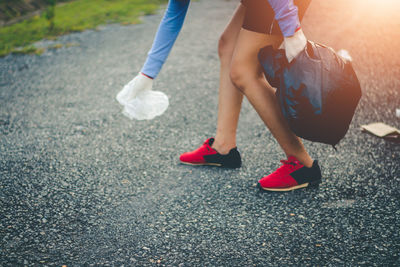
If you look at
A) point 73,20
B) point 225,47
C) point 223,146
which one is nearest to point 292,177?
point 223,146

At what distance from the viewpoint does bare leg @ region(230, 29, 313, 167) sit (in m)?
2.00

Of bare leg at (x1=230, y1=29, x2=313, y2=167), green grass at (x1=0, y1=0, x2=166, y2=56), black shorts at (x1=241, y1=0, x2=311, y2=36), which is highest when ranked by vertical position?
black shorts at (x1=241, y1=0, x2=311, y2=36)

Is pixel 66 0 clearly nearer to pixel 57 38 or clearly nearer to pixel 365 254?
pixel 57 38

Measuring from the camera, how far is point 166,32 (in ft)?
6.81

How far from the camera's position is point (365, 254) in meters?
1.68

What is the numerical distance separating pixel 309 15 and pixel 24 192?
538cm

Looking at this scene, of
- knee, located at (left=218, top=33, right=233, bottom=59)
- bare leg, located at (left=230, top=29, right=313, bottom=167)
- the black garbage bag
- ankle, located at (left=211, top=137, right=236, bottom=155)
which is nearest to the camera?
the black garbage bag

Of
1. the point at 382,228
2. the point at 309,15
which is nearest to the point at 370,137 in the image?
the point at 382,228

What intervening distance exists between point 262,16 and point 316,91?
491mm

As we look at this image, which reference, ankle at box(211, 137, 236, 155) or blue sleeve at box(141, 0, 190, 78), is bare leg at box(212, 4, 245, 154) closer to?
ankle at box(211, 137, 236, 155)

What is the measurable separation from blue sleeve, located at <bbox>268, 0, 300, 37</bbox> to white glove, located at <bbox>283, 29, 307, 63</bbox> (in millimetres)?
32

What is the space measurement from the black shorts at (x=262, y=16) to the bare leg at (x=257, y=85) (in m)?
0.06

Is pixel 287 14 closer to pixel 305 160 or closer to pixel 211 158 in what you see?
pixel 305 160

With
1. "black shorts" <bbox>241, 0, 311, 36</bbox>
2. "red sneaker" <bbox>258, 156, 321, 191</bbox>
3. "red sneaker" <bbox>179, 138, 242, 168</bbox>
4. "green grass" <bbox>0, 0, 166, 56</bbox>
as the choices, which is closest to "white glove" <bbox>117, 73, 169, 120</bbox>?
"red sneaker" <bbox>179, 138, 242, 168</bbox>
